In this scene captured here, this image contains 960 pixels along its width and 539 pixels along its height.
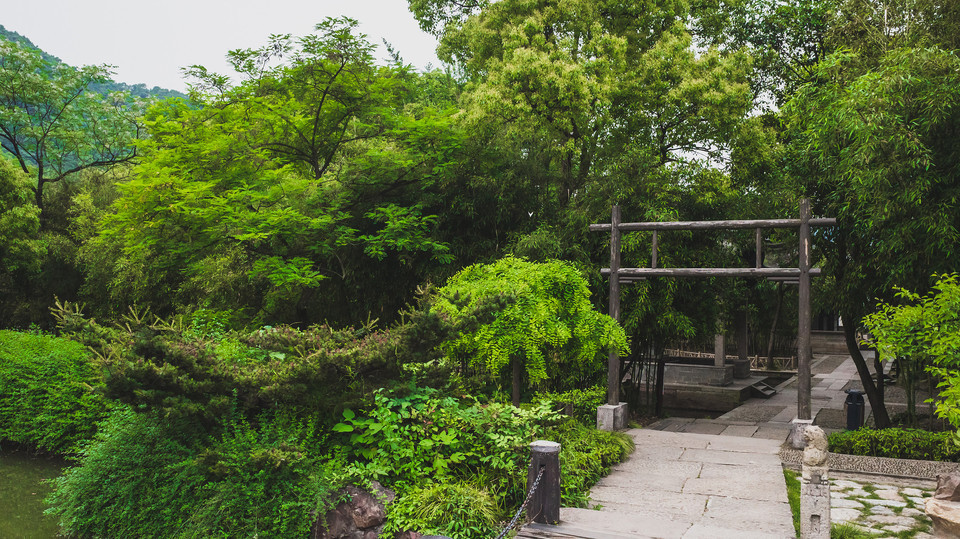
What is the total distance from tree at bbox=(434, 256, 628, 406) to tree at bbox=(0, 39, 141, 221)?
17289mm

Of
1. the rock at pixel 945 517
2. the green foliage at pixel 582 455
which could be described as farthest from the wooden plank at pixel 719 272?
the rock at pixel 945 517

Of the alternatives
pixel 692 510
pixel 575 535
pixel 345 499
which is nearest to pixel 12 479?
pixel 345 499

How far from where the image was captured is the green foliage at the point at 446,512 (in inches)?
269

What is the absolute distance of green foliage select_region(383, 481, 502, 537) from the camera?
6820 millimetres

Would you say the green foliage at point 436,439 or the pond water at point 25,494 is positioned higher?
the green foliage at point 436,439

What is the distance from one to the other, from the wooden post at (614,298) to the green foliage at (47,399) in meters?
8.40

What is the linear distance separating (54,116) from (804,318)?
22.7 metres

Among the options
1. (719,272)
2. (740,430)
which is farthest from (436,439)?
(740,430)

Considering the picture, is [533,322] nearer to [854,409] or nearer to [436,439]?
[436,439]

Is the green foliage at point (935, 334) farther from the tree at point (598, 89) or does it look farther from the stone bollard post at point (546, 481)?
the tree at point (598, 89)

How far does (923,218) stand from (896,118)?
1.55m

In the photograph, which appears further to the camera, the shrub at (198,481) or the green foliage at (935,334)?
the green foliage at (935,334)

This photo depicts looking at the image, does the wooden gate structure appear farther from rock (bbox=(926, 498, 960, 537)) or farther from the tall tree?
rock (bbox=(926, 498, 960, 537))

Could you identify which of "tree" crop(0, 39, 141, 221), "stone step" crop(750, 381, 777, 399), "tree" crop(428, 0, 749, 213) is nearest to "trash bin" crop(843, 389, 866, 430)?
"tree" crop(428, 0, 749, 213)
